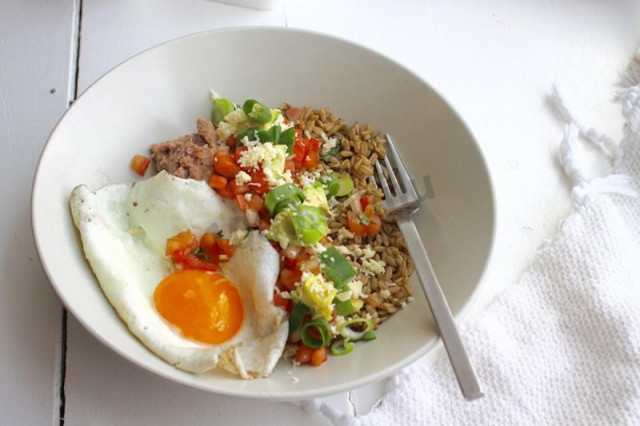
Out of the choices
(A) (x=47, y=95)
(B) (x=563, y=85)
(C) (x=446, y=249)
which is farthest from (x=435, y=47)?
(A) (x=47, y=95)

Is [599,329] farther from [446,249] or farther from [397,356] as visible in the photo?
[397,356]

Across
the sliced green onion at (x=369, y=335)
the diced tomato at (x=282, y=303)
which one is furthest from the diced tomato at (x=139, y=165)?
the sliced green onion at (x=369, y=335)

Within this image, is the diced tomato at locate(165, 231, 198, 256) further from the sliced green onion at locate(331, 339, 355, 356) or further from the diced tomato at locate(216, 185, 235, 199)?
the sliced green onion at locate(331, 339, 355, 356)

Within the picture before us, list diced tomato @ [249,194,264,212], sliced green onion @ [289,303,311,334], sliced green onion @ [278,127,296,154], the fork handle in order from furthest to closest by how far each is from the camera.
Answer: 1. sliced green onion @ [278,127,296,154]
2. diced tomato @ [249,194,264,212]
3. sliced green onion @ [289,303,311,334]
4. the fork handle

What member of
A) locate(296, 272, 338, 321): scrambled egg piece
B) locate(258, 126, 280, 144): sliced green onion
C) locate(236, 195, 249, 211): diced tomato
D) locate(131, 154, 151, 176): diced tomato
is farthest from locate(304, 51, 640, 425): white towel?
locate(131, 154, 151, 176): diced tomato

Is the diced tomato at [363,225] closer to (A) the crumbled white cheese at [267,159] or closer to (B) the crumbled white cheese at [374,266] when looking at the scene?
(B) the crumbled white cheese at [374,266]

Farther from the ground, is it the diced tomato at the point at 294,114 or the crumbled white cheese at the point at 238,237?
the diced tomato at the point at 294,114

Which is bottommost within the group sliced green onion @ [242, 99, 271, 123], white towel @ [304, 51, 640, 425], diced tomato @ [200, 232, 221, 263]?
white towel @ [304, 51, 640, 425]
